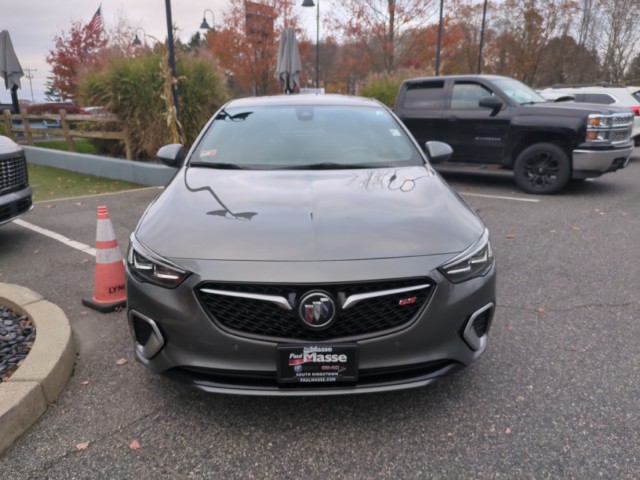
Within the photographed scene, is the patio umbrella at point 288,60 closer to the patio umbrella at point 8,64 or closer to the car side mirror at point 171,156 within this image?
the patio umbrella at point 8,64

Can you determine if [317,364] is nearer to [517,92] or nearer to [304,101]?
[304,101]

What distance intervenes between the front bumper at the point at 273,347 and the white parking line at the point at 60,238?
321cm

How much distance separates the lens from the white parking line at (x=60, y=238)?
5.07 m

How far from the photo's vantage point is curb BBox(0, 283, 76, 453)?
2.24m

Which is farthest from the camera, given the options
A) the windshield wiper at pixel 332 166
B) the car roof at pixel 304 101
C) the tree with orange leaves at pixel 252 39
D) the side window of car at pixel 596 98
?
→ the tree with orange leaves at pixel 252 39

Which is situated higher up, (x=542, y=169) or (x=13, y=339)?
(x=542, y=169)

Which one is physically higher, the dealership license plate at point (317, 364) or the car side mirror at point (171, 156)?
the car side mirror at point (171, 156)

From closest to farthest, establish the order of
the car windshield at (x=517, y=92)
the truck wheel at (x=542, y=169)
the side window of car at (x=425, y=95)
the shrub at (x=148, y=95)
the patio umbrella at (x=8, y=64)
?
the truck wheel at (x=542, y=169), the car windshield at (x=517, y=92), the side window of car at (x=425, y=95), the shrub at (x=148, y=95), the patio umbrella at (x=8, y=64)

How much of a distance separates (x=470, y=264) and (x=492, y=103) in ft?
21.0

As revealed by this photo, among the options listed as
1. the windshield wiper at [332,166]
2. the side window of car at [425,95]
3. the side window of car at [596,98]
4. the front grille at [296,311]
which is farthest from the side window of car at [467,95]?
the front grille at [296,311]

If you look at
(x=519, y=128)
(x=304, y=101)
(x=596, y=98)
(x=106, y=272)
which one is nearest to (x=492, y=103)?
(x=519, y=128)

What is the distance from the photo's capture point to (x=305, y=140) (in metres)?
3.50

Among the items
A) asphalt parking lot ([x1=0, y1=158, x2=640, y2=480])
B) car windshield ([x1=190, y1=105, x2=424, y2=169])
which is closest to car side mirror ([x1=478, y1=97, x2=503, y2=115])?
car windshield ([x1=190, y1=105, x2=424, y2=169])

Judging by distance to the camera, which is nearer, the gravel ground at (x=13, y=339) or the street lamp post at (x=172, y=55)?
the gravel ground at (x=13, y=339)
